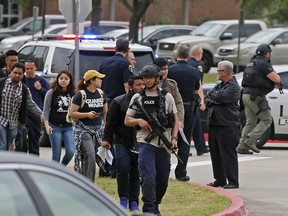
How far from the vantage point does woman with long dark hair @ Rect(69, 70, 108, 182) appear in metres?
12.7

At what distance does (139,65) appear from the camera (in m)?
18.4

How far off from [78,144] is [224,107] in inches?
103

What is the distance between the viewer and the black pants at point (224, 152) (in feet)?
47.8

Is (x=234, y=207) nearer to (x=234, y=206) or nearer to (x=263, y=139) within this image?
(x=234, y=206)

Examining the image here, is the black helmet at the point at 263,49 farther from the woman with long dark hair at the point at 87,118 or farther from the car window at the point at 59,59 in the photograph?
the woman with long dark hair at the point at 87,118

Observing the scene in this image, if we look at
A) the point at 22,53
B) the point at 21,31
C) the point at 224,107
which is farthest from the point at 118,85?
the point at 21,31

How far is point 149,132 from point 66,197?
6042mm

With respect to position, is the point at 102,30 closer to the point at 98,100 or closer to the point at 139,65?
the point at 139,65

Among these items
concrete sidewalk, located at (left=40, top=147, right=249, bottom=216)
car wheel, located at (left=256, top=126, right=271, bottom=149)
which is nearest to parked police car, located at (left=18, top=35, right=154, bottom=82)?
car wheel, located at (left=256, top=126, right=271, bottom=149)

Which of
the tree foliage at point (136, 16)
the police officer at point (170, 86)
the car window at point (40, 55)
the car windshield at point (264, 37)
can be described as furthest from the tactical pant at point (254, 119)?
the car windshield at point (264, 37)

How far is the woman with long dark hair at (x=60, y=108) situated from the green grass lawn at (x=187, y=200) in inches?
31.2

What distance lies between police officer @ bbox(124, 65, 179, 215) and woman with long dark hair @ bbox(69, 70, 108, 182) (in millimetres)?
1443

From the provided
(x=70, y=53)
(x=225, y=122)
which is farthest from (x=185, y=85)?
(x=70, y=53)

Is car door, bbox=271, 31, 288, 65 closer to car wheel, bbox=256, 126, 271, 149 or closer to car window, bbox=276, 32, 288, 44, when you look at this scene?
car window, bbox=276, 32, 288, 44
